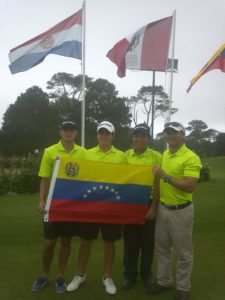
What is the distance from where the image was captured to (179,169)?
4.52m

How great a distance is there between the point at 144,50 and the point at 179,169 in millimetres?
6786

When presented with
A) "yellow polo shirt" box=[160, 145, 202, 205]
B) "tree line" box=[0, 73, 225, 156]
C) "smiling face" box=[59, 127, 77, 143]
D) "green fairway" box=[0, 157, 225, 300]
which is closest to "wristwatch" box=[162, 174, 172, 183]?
"yellow polo shirt" box=[160, 145, 202, 205]

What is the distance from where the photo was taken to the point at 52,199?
487cm

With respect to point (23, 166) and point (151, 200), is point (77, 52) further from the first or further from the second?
point (151, 200)

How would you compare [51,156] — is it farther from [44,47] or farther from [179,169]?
[44,47]

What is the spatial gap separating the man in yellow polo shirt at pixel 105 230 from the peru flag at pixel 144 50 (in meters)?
5.91

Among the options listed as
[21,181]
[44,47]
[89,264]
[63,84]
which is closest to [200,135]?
[63,84]

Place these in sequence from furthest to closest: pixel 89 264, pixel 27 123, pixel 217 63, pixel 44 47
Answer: pixel 27 123 → pixel 44 47 → pixel 217 63 → pixel 89 264

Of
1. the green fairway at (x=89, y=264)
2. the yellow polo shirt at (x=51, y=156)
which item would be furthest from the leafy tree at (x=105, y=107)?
Result: the yellow polo shirt at (x=51, y=156)

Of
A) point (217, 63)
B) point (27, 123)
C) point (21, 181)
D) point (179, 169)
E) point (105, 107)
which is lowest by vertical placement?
point (21, 181)

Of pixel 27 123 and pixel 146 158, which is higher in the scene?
pixel 146 158

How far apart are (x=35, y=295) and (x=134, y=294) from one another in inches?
46.3

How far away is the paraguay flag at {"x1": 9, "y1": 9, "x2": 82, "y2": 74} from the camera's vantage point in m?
10.2

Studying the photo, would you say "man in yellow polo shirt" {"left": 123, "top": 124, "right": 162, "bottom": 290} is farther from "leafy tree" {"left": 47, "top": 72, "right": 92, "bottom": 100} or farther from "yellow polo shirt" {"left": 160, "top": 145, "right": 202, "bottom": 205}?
Result: "leafy tree" {"left": 47, "top": 72, "right": 92, "bottom": 100}
